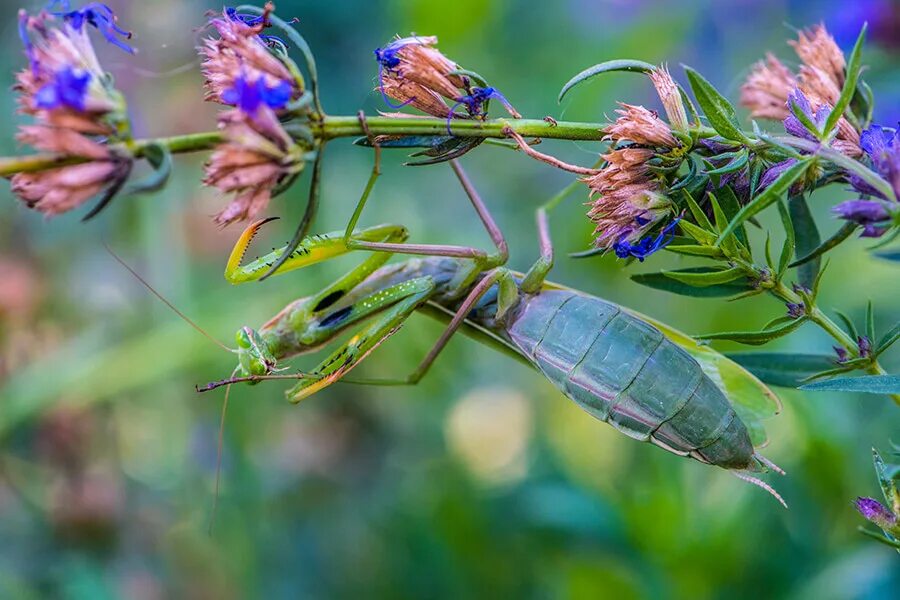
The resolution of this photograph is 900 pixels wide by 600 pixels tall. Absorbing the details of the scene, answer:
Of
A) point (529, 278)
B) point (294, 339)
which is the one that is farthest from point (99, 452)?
point (529, 278)

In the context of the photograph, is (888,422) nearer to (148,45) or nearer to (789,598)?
(789,598)

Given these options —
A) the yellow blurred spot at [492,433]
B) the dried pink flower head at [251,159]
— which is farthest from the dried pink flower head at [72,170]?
the yellow blurred spot at [492,433]

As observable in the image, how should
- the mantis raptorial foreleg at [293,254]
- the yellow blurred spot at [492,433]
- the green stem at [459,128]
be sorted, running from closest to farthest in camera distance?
the green stem at [459,128] → the mantis raptorial foreleg at [293,254] → the yellow blurred spot at [492,433]

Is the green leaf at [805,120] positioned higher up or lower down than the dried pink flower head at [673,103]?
higher up

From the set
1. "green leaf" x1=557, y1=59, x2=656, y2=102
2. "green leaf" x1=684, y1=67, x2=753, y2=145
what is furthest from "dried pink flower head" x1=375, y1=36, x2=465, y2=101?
"green leaf" x1=684, y1=67, x2=753, y2=145

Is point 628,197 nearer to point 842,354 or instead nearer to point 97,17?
point 842,354

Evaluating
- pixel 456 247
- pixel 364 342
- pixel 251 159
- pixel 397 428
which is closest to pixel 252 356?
pixel 364 342

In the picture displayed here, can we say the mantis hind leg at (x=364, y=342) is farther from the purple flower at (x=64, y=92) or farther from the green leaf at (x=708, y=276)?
the purple flower at (x=64, y=92)
